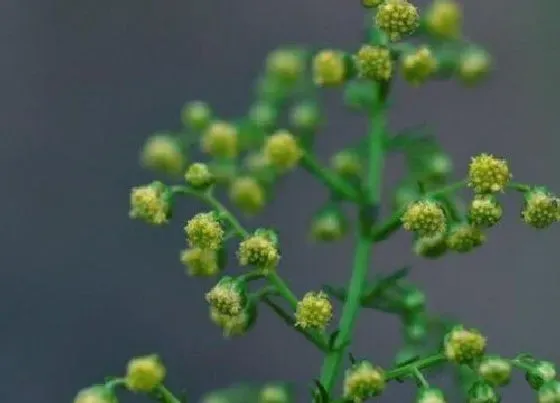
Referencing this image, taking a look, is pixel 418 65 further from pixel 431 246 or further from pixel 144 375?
pixel 144 375

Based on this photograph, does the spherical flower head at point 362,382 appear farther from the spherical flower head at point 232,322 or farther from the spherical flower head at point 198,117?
the spherical flower head at point 198,117

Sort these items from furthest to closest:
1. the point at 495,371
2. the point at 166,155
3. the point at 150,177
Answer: the point at 150,177
the point at 166,155
the point at 495,371

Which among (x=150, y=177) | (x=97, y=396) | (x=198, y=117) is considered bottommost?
(x=97, y=396)

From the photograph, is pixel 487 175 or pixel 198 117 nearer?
pixel 487 175

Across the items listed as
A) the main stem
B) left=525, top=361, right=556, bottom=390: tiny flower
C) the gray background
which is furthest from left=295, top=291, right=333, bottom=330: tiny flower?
the gray background

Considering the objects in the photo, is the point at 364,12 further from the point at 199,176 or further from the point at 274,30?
the point at 199,176

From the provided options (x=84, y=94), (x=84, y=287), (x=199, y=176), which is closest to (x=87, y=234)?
(x=84, y=287)

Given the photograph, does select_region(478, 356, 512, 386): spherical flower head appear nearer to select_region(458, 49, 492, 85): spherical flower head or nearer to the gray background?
select_region(458, 49, 492, 85): spherical flower head

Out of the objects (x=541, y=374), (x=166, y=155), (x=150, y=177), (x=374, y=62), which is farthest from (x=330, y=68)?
(x=150, y=177)
